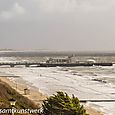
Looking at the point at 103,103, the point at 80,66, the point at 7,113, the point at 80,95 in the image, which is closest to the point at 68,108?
the point at 7,113

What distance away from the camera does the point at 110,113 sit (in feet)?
105

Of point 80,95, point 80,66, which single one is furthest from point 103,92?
point 80,66

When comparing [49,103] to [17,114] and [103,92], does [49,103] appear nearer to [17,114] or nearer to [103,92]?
[17,114]

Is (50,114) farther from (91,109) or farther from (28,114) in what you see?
(91,109)

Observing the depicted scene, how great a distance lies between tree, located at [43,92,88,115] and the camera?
49.3ft

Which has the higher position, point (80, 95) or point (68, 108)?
point (68, 108)

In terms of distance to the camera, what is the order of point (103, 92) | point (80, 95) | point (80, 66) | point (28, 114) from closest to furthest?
point (28, 114) < point (80, 95) < point (103, 92) < point (80, 66)

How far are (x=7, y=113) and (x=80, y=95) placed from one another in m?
28.4

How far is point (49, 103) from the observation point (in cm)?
1650

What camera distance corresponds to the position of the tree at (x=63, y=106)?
591 inches

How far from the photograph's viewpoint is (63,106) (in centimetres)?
1549

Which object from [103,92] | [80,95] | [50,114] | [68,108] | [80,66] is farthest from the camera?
[80,66]

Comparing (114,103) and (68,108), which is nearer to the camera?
(68,108)

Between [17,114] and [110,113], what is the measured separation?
16572 mm
